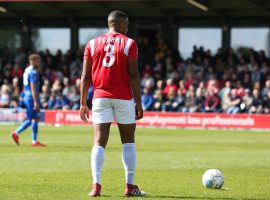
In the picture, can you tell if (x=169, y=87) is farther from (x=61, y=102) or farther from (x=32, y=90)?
(x=32, y=90)

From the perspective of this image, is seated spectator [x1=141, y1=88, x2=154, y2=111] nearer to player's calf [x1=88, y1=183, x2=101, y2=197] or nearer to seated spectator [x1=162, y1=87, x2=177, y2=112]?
seated spectator [x1=162, y1=87, x2=177, y2=112]

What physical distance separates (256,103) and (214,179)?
22.3 metres

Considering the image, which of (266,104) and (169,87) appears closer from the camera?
(266,104)

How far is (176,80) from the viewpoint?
36281mm

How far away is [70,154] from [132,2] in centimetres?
2256

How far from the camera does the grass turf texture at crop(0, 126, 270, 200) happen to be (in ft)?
33.0

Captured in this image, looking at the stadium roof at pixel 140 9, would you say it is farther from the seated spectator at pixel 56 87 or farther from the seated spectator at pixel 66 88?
the seated spectator at pixel 56 87

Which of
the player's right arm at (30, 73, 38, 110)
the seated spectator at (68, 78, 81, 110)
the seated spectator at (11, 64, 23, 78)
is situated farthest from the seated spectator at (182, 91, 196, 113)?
the player's right arm at (30, 73, 38, 110)

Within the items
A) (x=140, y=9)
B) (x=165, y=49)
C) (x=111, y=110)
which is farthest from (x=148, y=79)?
(x=111, y=110)

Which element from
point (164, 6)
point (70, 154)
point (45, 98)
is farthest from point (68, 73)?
point (70, 154)

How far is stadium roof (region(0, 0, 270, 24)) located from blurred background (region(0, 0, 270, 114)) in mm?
52

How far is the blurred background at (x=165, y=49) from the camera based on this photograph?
113 ft

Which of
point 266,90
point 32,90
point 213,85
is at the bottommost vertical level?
point 266,90

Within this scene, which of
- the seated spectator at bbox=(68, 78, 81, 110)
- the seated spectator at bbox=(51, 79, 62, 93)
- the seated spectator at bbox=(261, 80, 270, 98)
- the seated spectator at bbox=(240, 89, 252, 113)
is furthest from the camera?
the seated spectator at bbox=(51, 79, 62, 93)
